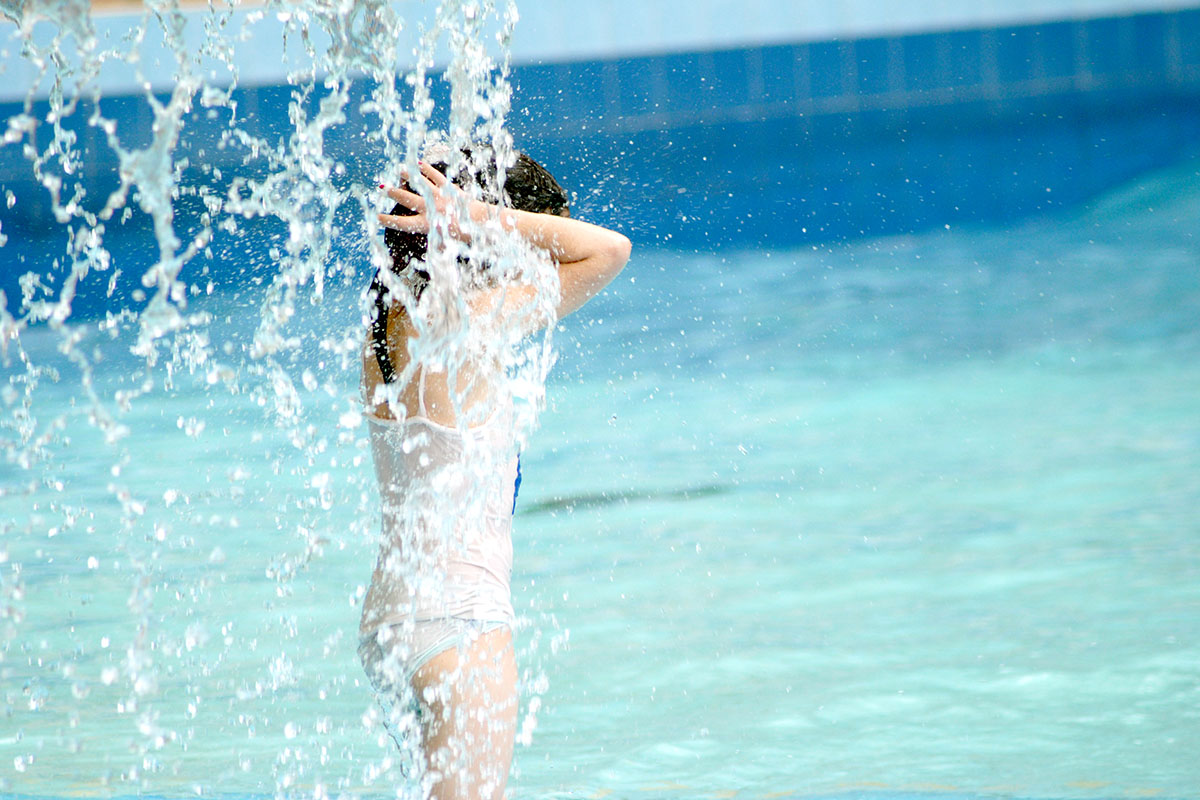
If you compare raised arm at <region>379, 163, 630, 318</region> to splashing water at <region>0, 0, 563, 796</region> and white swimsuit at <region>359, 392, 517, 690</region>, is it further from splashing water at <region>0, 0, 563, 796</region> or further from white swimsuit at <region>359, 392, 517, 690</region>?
white swimsuit at <region>359, 392, 517, 690</region>

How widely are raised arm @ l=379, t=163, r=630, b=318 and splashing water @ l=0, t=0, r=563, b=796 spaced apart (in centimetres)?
3

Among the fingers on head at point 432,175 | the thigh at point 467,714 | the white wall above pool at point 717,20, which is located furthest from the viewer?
the white wall above pool at point 717,20

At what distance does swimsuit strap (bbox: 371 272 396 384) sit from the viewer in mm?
1905

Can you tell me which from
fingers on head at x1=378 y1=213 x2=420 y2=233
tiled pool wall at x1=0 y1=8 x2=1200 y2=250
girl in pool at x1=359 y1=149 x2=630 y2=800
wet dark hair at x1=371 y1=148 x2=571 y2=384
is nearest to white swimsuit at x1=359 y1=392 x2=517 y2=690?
girl in pool at x1=359 y1=149 x2=630 y2=800

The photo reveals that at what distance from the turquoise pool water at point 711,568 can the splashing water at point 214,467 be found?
2cm

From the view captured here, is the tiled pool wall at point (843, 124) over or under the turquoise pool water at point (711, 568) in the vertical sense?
over

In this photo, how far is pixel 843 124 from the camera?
36.3 feet

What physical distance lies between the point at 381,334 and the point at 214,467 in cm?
366

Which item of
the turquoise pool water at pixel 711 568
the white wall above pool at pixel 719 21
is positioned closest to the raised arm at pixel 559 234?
the turquoise pool water at pixel 711 568

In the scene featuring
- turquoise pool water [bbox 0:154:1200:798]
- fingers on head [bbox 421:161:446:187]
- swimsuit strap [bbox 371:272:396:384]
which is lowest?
turquoise pool water [bbox 0:154:1200:798]

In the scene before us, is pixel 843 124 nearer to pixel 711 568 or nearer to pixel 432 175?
pixel 711 568

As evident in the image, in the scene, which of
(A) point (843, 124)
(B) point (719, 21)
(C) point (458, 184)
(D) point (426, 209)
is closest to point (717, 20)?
(B) point (719, 21)

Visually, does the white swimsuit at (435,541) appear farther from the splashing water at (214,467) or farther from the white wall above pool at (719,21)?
the white wall above pool at (719,21)

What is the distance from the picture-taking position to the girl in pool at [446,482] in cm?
186
